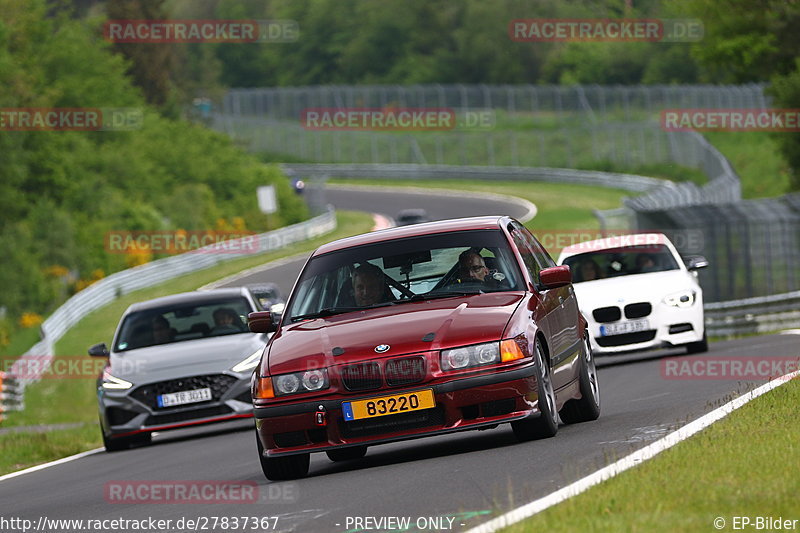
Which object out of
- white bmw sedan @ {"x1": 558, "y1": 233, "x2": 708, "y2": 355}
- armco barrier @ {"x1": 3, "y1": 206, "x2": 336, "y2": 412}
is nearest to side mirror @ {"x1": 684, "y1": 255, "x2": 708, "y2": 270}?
white bmw sedan @ {"x1": 558, "y1": 233, "x2": 708, "y2": 355}

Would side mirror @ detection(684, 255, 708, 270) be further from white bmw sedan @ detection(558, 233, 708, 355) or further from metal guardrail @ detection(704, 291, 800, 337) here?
metal guardrail @ detection(704, 291, 800, 337)

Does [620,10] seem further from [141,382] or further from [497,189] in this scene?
[141,382]

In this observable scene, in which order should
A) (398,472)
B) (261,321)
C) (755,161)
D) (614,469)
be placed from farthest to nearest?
(755,161), (261,321), (398,472), (614,469)

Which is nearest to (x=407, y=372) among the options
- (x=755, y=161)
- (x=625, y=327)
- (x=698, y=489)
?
(x=698, y=489)

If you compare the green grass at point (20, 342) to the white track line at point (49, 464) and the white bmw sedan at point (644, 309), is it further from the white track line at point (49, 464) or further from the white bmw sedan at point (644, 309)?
the white track line at point (49, 464)

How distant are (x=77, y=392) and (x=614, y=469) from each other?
86.3 feet

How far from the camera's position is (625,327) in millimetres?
20469

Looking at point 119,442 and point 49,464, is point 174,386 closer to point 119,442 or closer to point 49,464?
point 119,442

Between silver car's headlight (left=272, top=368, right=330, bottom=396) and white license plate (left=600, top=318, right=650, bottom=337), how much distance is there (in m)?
10.6

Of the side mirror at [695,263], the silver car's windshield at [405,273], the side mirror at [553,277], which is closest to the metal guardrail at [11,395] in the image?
the side mirror at [695,263]

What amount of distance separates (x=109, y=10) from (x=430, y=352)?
333 ft

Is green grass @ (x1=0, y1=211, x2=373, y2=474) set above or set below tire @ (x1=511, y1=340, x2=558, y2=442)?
below

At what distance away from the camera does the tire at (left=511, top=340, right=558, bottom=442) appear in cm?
1048

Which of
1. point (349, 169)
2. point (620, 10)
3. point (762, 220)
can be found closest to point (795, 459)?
point (762, 220)
